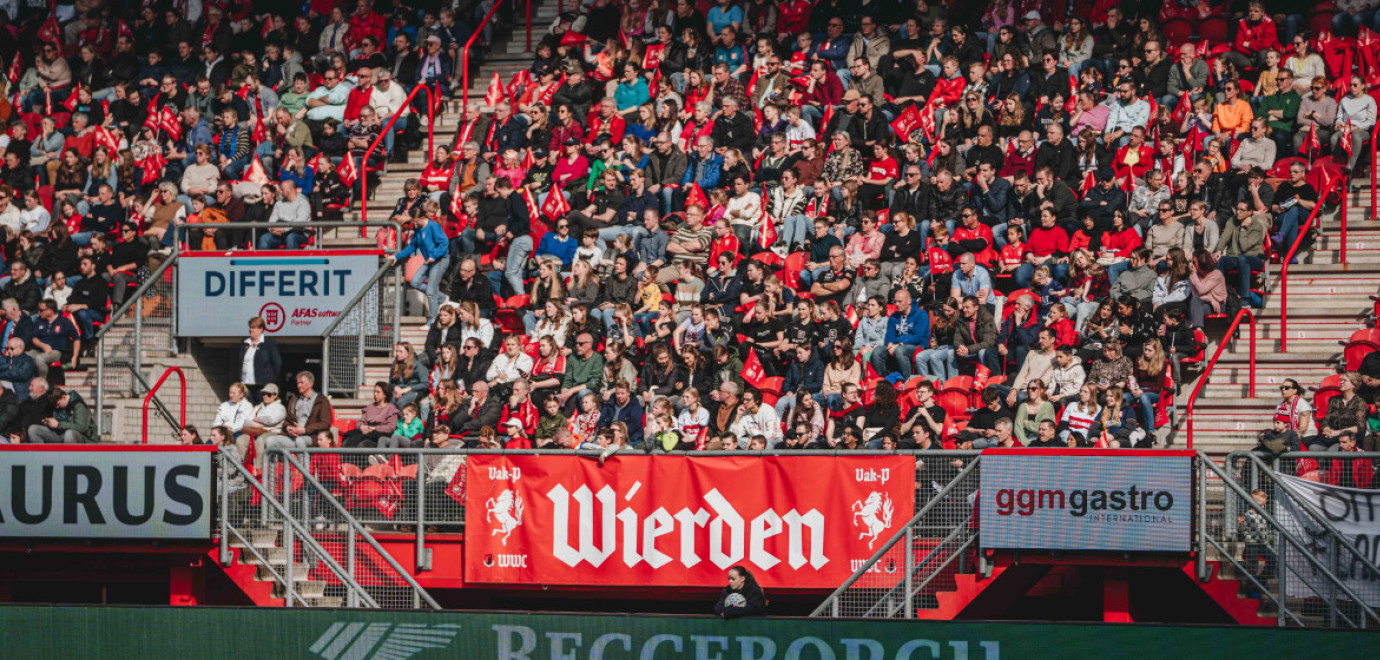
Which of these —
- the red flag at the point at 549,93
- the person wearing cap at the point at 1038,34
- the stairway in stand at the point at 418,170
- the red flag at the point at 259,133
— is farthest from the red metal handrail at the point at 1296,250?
the red flag at the point at 259,133

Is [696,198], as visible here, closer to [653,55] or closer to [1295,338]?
[653,55]

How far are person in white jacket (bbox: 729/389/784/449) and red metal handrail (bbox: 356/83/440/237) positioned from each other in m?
7.39

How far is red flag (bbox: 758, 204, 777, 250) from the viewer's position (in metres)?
21.0

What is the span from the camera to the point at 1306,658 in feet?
42.4

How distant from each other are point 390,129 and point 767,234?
5752 millimetres

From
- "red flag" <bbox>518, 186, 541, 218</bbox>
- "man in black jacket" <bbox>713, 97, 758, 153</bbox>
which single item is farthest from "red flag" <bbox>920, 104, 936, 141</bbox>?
"red flag" <bbox>518, 186, 541, 218</bbox>

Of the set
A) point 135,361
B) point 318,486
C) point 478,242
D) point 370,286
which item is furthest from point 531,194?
point 318,486

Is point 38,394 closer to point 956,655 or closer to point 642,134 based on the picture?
point 642,134

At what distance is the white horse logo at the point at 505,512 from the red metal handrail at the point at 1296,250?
319 inches

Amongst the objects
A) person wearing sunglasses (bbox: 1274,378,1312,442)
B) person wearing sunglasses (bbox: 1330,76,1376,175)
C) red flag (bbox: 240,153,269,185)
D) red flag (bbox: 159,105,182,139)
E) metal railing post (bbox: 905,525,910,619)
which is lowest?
metal railing post (bbox: 905,525,910,619)

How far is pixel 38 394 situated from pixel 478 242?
208 inches

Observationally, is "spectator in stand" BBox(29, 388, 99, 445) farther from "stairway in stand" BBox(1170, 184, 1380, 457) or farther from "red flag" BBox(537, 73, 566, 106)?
"stairway in stand" BBox(1170, 184, 1380, 457)

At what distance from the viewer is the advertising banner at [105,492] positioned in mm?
16016

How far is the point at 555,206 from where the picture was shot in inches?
867
